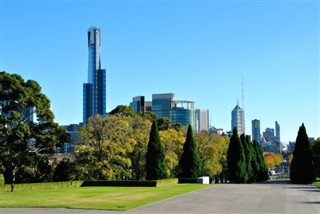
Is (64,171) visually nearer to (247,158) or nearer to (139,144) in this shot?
(139,144)

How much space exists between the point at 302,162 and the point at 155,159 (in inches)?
829

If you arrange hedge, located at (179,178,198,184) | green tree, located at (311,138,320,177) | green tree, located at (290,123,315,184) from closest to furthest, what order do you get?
hedge, located at (179,178,198,184) < green tree, located at (290,123,315,184) < green tree, located at (311,138,320,177)

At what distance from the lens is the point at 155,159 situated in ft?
190

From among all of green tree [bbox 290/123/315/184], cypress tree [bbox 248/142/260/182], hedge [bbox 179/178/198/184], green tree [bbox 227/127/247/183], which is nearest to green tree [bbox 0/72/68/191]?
hedge [bbox 179/178/198/184]

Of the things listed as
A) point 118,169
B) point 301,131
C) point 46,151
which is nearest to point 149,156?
point 118,169

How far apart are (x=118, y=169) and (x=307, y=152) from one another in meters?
26.2

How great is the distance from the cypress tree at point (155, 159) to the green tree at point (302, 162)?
18.7m

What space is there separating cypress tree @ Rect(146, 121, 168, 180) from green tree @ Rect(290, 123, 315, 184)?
18.7m

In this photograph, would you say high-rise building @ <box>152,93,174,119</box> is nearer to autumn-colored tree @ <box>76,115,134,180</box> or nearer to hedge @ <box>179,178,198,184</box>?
hedge @ <box>179,178,198,184</box>

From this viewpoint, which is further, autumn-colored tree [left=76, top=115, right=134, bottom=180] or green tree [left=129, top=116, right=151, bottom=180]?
green tree [left=129, top=116, right=151, bottom=180]

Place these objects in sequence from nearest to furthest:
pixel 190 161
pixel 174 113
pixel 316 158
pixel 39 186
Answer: pixel 39 186 → pixel 190 161 → pixel 316 158 → pixel 174 113

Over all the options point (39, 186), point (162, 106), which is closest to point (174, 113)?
point (162, 106)

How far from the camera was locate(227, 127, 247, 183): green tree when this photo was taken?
68812 millimetres

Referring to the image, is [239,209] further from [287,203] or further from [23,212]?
[23,212]
